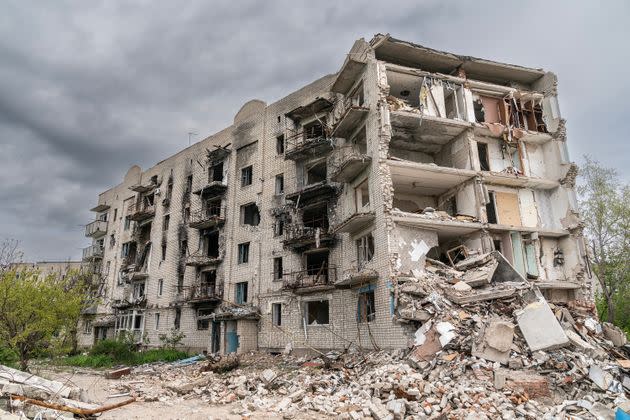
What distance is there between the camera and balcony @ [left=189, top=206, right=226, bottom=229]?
28.9 metres

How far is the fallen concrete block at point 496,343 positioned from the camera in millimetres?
12141

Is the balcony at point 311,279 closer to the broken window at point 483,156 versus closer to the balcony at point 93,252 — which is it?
the broken window at point 483,156

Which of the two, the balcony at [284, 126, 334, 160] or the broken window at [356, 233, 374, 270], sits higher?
the balcony at [284, 126, 334, 160]

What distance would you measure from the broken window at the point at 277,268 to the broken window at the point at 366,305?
6681 millimetres

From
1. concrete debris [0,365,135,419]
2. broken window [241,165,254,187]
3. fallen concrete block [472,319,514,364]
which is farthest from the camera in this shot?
broken window [241,165,254,187]

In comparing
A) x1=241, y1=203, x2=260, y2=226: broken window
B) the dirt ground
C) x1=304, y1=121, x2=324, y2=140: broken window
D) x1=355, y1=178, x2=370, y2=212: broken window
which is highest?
x1=304, y1=121, x2=324, y2=140: broken window

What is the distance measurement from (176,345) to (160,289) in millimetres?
5766

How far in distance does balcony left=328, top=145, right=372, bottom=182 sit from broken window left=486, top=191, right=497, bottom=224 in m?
6.72

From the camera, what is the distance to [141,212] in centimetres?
3609

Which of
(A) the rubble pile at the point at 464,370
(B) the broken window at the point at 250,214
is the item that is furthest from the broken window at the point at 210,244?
(A) the rubble pile at the point at 464,370

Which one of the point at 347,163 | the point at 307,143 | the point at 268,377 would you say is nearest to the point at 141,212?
the point at 307,143

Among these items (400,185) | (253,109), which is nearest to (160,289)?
(253,109)

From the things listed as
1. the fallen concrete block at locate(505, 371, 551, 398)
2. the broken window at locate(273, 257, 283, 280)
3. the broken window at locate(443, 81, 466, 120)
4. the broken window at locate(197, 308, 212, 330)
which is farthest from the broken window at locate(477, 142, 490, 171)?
the broken window at locate(197, 308, 212, 330)

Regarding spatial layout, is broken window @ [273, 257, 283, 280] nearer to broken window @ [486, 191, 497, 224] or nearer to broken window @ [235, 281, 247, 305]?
broken window @ [235, 281, 247, 305]
